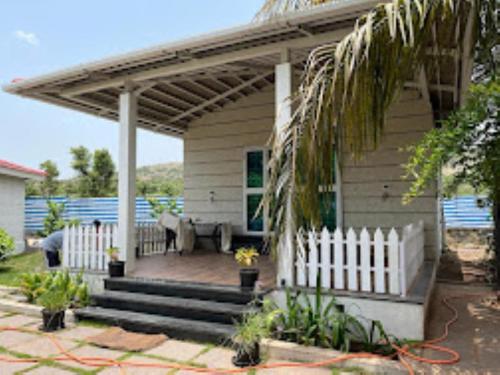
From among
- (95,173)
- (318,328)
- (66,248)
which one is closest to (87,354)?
(318,328)

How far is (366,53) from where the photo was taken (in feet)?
8.11

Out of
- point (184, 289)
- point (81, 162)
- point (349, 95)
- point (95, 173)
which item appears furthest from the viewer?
point (81, 162)

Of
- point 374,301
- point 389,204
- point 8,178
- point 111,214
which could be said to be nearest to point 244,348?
point 374,301

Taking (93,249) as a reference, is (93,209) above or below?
above

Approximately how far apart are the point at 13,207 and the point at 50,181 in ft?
46.7

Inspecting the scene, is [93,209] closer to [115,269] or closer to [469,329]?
[115,269]

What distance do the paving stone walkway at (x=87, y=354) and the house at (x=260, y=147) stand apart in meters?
0.59

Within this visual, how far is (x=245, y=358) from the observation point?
3.20m

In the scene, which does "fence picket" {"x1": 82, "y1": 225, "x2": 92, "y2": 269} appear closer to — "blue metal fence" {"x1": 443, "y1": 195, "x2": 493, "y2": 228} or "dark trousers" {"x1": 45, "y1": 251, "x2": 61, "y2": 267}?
"dark trousers" {"x1": 45, "y1": 251, "x2": 61, "y2": 267}

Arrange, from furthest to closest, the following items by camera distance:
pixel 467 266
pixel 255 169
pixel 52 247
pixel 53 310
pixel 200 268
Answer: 1. pixel 255 169
2. pixel 467 266
3. pixel 52 247
4. pixel 200 268
5. pixel 53 310

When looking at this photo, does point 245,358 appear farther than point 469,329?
No

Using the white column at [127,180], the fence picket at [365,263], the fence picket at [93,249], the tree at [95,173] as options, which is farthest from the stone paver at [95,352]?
the tree at [95,173]

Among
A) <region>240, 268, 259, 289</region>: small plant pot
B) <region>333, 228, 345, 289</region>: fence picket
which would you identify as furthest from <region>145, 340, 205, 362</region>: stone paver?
<region>333, 228, 345, 289</region>: fence picket

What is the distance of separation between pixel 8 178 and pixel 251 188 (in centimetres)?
728
